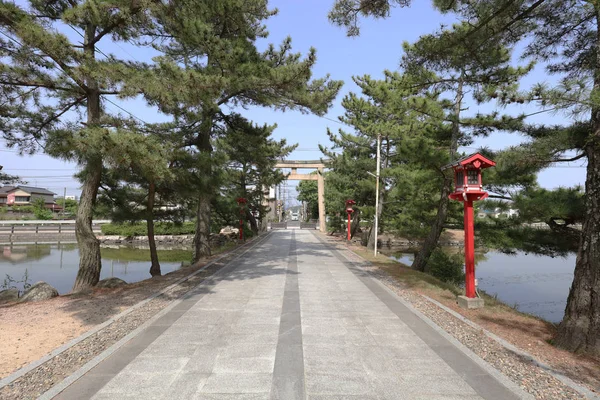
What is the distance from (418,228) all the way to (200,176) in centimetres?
908

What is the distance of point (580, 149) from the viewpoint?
219 inches

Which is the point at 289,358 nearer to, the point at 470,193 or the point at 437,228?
the point at 470,193

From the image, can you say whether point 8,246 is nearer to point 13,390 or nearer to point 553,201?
point 13,390

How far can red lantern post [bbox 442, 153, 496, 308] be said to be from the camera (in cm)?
660

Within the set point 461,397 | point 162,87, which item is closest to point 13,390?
point 461,397

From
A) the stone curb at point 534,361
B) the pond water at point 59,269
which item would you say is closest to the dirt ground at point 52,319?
the pond water at point 59,269

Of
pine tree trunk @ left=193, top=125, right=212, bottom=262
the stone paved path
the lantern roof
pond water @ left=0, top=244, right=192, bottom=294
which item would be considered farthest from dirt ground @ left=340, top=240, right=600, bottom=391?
pond water @ left=0, top=244, right=192, bottom=294

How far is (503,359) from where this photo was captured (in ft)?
13.9

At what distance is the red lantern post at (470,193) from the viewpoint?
660cm

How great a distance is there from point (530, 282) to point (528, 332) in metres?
11.0

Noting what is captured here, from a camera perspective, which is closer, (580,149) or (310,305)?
(580,149)

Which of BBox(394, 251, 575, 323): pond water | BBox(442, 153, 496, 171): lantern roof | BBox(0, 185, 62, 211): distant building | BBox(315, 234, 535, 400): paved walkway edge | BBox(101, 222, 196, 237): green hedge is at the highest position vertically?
BBox(0, 185, 62, 211): distant building

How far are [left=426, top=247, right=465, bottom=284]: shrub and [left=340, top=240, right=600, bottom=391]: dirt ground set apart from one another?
438 centimetres

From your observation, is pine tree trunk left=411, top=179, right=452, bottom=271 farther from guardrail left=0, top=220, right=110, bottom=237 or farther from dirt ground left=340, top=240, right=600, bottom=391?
guardrail left=0, top=220, right=110, bottom=237
